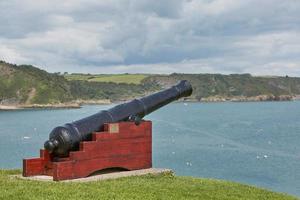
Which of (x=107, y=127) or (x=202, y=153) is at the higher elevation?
(x=107, y=127)

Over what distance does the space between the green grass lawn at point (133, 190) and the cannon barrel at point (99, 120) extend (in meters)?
1.14

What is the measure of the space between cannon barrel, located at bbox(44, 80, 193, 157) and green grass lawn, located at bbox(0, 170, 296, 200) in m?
1.14

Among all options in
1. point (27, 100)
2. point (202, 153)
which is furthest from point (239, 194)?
point (27, 100)

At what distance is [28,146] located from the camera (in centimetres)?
5338

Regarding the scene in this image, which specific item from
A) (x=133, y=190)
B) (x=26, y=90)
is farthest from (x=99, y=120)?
(x=26, y=90)

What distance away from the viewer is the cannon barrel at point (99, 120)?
42.2 feet

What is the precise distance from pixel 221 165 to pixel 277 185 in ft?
28.7

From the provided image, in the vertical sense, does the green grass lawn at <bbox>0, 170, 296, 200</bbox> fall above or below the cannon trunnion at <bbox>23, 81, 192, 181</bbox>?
below

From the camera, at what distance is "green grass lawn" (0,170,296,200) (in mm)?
10305

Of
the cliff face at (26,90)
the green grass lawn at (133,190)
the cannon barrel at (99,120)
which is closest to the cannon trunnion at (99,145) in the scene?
the cannon barrel at (99,120)

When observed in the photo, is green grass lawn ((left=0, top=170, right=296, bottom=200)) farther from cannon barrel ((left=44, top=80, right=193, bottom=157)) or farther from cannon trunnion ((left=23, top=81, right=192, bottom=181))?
cannon barrel ((left=44, top=80, right=193, bottom=157))

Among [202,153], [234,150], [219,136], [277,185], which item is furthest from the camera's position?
[219,136]

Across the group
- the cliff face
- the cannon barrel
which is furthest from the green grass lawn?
the cliff face

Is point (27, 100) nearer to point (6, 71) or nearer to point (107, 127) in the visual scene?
point (6, 71)
